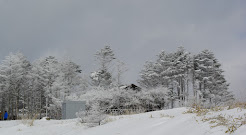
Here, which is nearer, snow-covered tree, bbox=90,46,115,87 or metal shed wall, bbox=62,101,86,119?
metal shed wall, bbox=62,101,86,119

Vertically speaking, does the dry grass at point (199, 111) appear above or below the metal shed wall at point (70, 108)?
Result: above

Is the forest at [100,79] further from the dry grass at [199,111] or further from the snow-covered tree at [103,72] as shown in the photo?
the dry grass at [199,111]

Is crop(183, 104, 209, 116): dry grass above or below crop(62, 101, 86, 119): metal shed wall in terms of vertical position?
above

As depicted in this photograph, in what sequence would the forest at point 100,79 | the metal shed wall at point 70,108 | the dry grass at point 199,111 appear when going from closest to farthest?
1. the dry grass at point 199,111
2. the metal shed wall at point 70,108
3. the forest at point 100,79

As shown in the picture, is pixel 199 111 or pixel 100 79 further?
pixel 100 79

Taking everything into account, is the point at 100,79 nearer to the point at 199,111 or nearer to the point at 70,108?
the point at 70,108

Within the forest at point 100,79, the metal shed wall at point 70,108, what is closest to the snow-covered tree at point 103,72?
the forest at point 100,79

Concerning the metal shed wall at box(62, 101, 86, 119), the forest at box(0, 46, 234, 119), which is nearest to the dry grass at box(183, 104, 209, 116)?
the metal shed wall at box(62, 101, 86, 119)

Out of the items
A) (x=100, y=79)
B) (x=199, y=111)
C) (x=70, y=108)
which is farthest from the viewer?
(x=100, y=79)

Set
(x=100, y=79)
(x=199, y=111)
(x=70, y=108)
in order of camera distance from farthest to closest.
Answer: (x=100, y=79), (x=70, y=108), (x=199, y=111)

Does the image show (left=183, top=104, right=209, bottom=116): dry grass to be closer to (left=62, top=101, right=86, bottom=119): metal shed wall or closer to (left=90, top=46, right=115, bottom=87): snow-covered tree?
(left=62, top=101, right=86, bottom=119): metal shed wall

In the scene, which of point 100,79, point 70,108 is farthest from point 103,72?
point 70,108

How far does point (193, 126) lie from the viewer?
4383mm

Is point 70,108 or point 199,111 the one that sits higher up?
point 199,111
